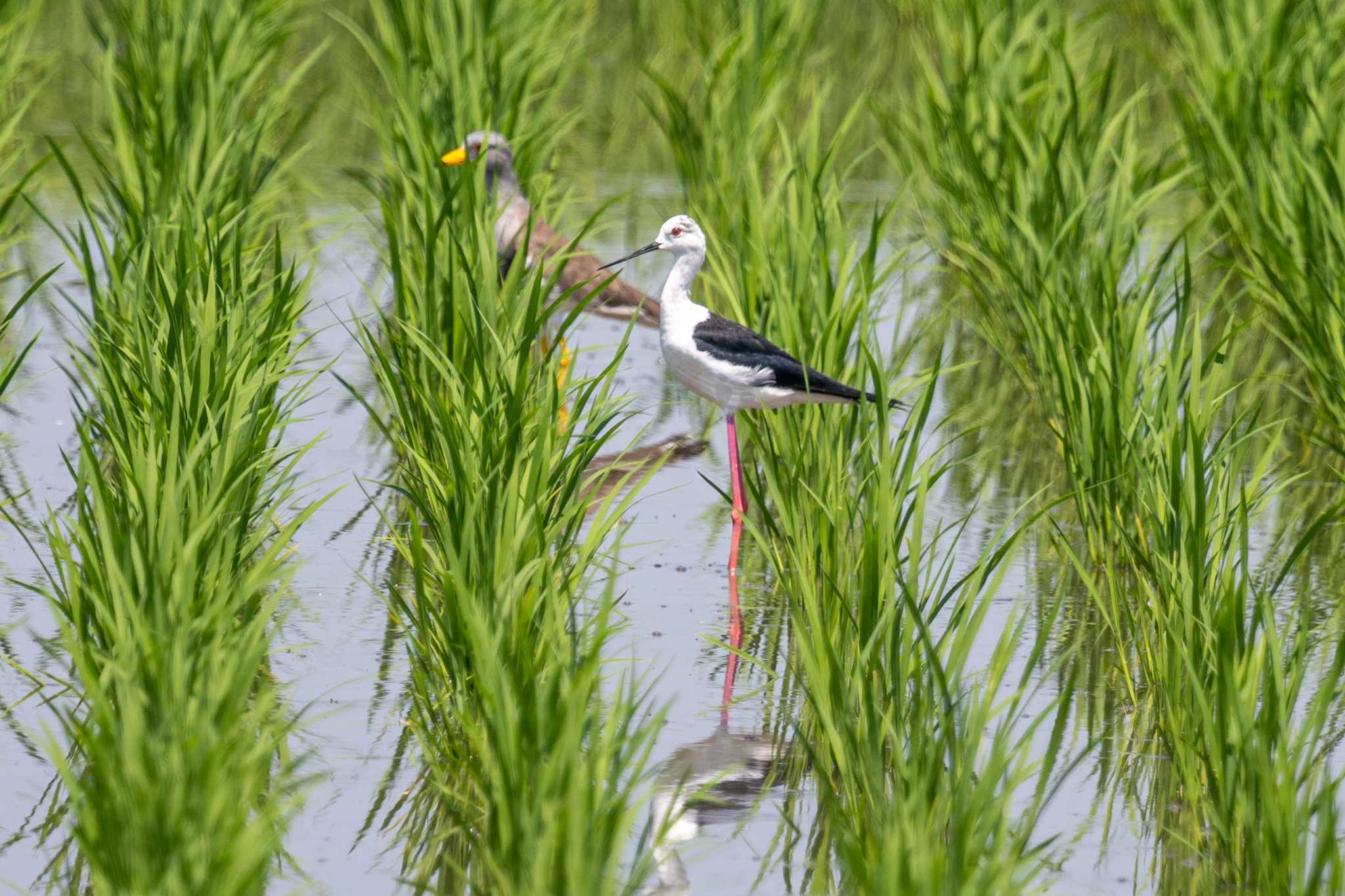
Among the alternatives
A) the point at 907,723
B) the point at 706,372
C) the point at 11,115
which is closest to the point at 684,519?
the point at 706,372

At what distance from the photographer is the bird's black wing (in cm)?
484

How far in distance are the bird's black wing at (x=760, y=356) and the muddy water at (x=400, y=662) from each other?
536mm

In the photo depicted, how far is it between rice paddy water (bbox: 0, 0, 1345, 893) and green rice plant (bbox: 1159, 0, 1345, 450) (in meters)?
0.03

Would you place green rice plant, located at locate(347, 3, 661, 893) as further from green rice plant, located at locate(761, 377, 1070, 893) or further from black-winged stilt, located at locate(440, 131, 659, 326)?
black-winged stilt, located at locate(440, 131, 659, 326)

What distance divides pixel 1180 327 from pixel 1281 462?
79.3 inches

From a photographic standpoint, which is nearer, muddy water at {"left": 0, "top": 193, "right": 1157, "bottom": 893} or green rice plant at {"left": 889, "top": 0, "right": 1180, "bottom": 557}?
muddy water at {"left": 0, "top": 193, "right": 1157, "bottom": 893}

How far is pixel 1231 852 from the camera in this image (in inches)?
130

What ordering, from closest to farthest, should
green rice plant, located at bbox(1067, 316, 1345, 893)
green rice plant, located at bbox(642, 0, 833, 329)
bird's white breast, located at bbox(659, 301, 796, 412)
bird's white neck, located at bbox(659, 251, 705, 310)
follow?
green rice plant, located at bbox(1067, 316, 1345, 893) < bird's white breast, located at bbox(659, 301, 796, 412) < bird's white neck, located at bbox(659, 251, 705, 310) < green rice plant, located at bbox(642, 0, 833, 329)

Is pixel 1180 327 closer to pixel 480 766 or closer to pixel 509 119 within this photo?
pixel 480 766

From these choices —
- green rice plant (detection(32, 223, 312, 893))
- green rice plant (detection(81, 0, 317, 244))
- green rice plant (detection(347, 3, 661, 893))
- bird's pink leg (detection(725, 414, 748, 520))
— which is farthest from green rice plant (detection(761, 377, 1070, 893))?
green rice plant (detection(81, 0, 317, 244))

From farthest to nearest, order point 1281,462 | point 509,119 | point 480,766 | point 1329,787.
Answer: point 509,119
point 1281,462
point 480,766
point 1329,787

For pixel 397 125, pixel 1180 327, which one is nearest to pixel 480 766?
pixel 1180 327

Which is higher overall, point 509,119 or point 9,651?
point 509,119

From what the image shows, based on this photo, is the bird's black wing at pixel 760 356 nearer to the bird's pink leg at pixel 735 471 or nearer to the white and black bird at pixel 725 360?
the white and black bird at pixel 725 360
